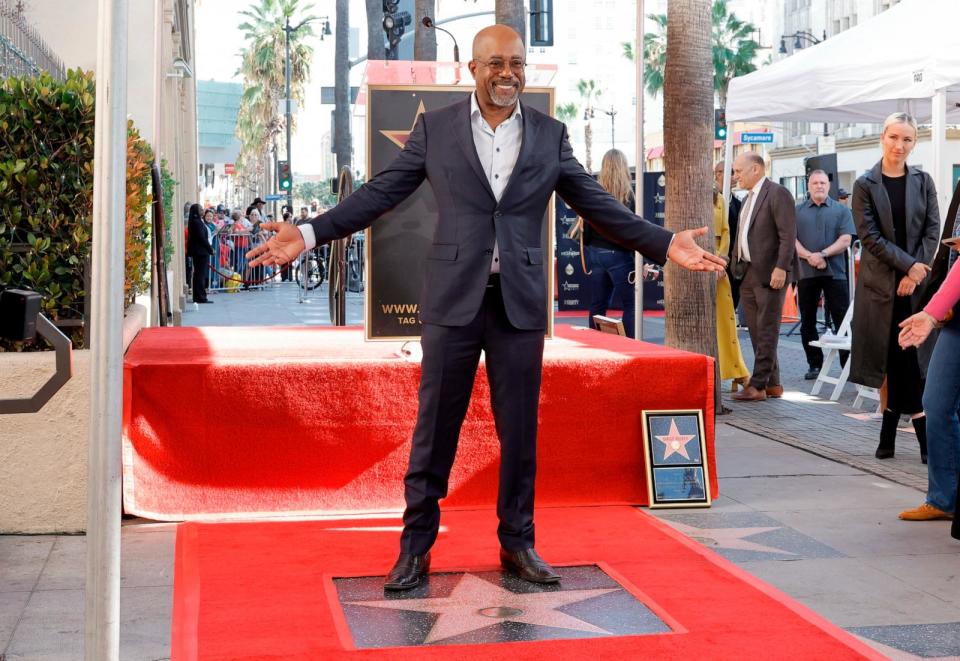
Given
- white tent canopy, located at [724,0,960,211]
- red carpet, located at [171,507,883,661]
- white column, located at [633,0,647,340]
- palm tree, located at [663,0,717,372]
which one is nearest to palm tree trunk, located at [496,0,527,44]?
white tent canopy, located at [724,0,960,211]

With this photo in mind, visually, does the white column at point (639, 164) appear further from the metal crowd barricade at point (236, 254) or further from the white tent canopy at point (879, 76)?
the metal crowd barricade at point (236, 254)

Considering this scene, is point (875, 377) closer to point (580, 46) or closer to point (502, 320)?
point (502, 320)

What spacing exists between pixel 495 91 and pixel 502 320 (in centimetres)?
88

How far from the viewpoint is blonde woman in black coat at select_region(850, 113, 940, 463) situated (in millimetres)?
8203

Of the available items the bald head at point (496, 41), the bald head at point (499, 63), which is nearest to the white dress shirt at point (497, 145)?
the bald head at point (499, 63)

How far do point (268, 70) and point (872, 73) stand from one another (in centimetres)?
6449

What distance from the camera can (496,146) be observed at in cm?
506

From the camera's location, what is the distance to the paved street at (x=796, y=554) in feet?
14.9

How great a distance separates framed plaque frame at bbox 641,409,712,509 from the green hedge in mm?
2907

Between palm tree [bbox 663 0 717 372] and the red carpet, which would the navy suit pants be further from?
palm tree [bbox 663 0 717 372]

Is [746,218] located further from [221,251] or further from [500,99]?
[221,251]

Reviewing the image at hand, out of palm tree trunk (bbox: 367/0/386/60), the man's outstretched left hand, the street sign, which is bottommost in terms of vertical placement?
the man's outstretched left hand

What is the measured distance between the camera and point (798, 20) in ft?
230

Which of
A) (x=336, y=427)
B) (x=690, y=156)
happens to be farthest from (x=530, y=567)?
(x=690, y=156)
